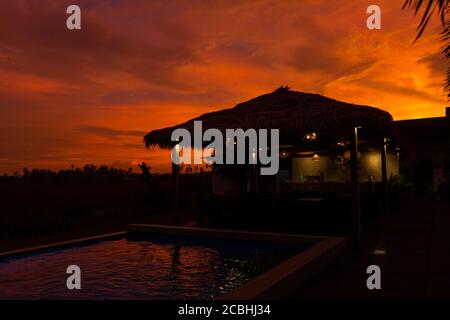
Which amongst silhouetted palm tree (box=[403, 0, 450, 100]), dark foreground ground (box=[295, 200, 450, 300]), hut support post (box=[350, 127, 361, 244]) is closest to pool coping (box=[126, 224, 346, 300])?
dark foreground ground (box=[295, 200, 450, 300])

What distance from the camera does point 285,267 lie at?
471cm

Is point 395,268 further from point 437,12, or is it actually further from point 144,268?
point 144,268

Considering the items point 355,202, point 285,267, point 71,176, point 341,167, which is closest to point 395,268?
point 285,267

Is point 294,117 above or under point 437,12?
above

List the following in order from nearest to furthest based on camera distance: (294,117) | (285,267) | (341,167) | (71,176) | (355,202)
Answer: (285,267) < (355,202) < (294,117) < (341,167) < (71,176)

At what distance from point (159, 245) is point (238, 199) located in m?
2.15

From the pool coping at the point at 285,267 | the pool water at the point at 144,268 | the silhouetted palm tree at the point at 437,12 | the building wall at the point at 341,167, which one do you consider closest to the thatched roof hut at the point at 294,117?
the silhouetted palm tree at the point at 437,12

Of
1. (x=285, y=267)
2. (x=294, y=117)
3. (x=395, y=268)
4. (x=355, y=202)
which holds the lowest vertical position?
(x=395, y=268)

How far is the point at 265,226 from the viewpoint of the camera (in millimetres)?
9406

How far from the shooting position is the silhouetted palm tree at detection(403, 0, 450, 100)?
2454 mm

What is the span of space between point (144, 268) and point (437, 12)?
5.42m

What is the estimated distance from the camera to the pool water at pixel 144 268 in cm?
512

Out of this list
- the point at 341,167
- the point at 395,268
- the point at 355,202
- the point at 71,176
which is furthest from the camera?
the point at 71,176
